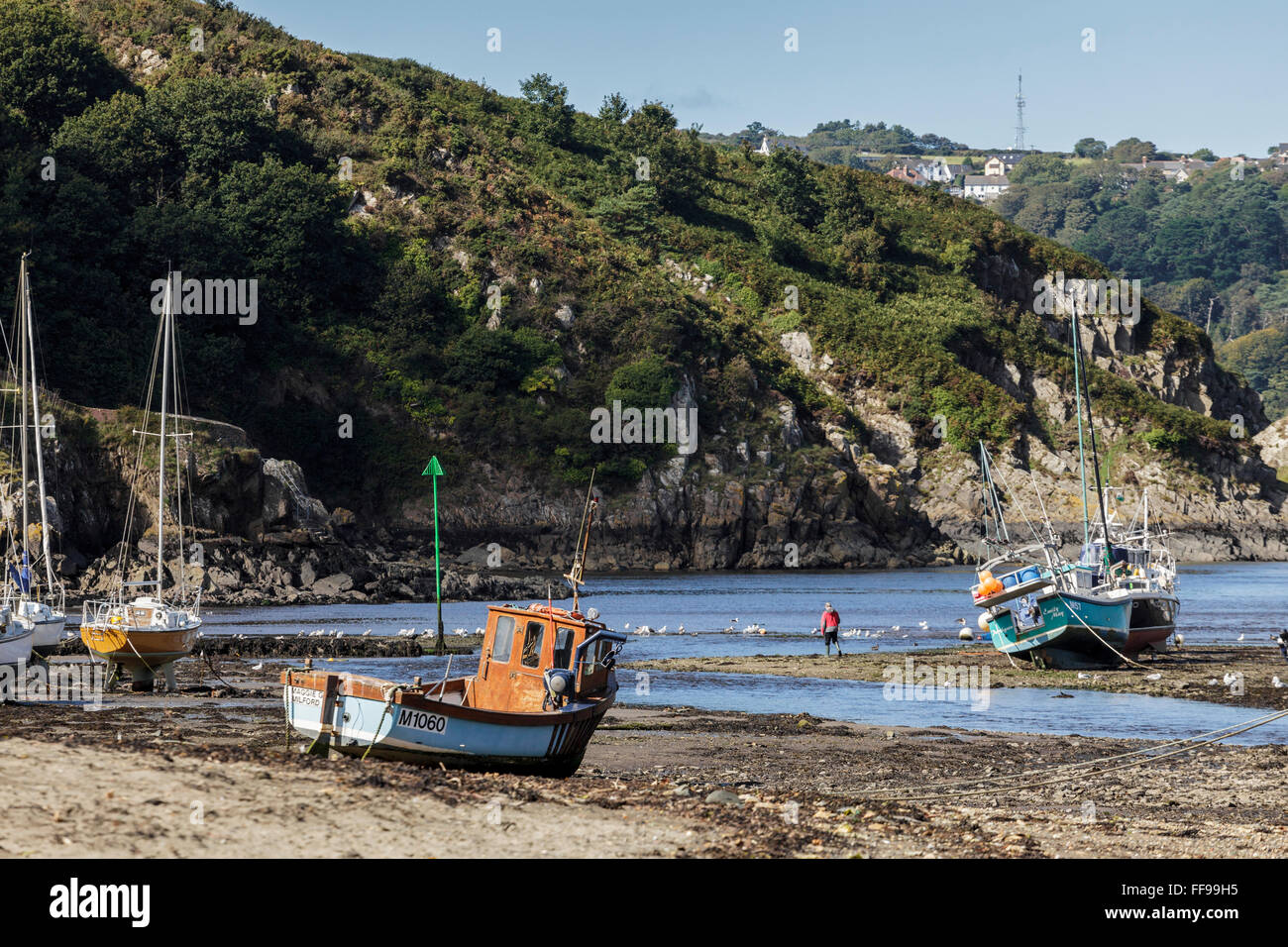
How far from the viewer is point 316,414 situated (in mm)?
95375

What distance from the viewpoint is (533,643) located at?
19.9 metres

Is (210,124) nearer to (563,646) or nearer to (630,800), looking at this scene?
(563,646)

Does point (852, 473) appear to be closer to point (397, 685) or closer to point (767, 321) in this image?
point (767, 321)

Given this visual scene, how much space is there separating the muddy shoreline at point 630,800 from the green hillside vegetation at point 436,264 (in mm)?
68008

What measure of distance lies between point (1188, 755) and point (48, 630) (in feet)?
103

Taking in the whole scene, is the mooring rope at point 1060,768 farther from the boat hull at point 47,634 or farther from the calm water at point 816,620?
the boat hull at point 47,634

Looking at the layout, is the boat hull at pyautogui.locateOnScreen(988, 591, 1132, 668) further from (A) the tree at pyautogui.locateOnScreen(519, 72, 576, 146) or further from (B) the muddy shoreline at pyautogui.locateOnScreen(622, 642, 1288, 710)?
(A) the tree at pyautogui.locateOnScreen(519, 72, 576, 146)

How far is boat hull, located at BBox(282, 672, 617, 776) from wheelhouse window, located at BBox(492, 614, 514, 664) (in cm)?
149

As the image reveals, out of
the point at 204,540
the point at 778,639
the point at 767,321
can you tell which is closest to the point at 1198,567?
the point at 767,321

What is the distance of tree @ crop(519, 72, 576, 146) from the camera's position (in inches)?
5571

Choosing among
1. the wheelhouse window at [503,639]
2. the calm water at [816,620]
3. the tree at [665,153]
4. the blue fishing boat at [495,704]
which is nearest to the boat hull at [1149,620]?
the calm water at [816,620]

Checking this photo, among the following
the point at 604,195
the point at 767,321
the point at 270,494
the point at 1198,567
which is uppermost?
the point at 604,195

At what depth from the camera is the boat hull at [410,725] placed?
17469 mm

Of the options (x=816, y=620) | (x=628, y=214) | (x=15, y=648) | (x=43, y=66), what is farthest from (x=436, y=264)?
(x=15, y=648)
